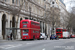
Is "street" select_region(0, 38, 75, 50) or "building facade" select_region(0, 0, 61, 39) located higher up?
"building facade" select_region(0, 0, 61, 39)

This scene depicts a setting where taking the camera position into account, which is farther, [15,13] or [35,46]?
[15,13]

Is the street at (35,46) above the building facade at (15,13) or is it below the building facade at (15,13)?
below

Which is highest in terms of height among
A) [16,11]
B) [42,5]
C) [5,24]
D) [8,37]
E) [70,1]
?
[70,1]

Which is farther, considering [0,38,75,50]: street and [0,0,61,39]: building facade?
[0,0,61,39]: building facade

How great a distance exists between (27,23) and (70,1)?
396 feet

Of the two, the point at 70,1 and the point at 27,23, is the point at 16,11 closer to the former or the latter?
the point at 27,23

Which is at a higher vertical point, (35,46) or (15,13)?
(15,13)

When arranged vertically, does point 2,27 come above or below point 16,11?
below

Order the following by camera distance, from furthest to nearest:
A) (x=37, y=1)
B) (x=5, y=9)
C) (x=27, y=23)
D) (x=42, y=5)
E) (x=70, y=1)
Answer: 1. (x=70, y=1)
2. (x=42, y=5)
3. (x=37, y=1)
4. (x=5, y=9)
5. (x=27, y=23)

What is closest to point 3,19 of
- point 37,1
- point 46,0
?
point 37,1

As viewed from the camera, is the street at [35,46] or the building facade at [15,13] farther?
the building facade at [15,13]

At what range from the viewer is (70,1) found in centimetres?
14888

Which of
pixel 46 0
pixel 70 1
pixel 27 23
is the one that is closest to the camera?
pixel 27 23

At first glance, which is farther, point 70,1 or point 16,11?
point 70,1
